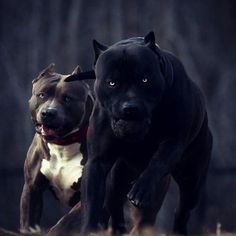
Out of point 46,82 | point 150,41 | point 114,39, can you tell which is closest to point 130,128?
point 150,41

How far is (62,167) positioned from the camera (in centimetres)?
774

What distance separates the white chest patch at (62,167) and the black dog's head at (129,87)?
152 centimetres

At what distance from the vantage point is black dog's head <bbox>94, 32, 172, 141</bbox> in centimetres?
610

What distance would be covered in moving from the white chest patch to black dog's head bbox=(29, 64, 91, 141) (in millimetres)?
100

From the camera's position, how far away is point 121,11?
32.5 feet

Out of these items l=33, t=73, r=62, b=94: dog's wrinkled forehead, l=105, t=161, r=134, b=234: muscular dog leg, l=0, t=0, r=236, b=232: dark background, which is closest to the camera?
l=105, t=161, r=134, b=234: muscular dog leg

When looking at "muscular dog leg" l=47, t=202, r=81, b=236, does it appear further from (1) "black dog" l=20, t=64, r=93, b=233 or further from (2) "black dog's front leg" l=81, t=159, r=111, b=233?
(2) "black dog's front leg" l=81, t=159, r=111, b=233

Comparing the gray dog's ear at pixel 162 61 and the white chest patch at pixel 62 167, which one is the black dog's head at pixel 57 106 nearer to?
the white chest patch at pixel 62 167

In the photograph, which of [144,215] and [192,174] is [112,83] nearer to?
[192,174]

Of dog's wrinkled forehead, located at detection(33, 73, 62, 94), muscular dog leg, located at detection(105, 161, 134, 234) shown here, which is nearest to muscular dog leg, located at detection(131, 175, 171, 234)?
muscular dog leg, located at detection(105, 161, 134, 234)

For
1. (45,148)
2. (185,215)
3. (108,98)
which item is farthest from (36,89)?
(108,98)

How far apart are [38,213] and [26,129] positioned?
2.15 m

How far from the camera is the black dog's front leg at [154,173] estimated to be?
609cm

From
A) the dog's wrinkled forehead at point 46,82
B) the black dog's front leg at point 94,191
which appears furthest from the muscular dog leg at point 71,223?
the black dog's front leg at point 94,191
